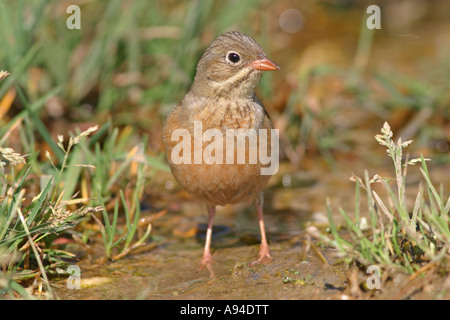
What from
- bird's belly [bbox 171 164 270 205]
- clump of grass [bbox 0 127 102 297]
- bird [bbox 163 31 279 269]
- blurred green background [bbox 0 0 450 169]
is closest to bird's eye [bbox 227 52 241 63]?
bird [bbox 163 31 279 269]

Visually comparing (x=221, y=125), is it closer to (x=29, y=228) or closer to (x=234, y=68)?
(x=234, y=68)

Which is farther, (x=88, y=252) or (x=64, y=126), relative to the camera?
(x=64, y=126)

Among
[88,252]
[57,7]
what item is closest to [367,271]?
[88,252]

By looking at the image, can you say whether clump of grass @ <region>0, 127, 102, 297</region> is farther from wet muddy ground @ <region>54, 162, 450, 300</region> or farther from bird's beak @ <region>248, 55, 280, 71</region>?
bird's beak @ <region>248, 55, 280, 71</region>

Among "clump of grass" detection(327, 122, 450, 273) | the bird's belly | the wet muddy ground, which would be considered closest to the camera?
"clump of grass" detection(327, 122, 450, 273)

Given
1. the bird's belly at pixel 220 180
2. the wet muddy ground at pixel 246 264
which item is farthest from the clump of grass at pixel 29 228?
the bird's belly at pixel 220 180
